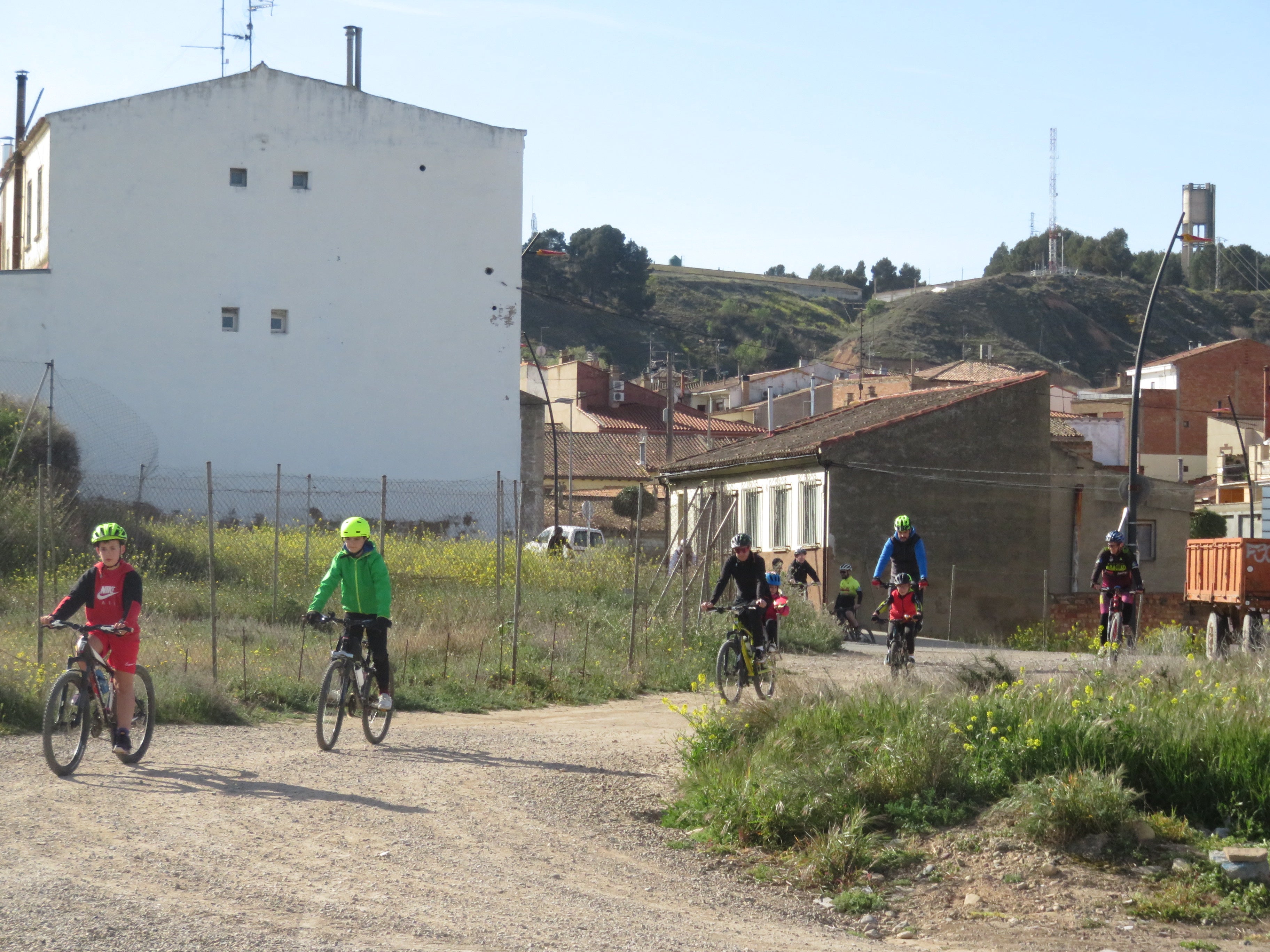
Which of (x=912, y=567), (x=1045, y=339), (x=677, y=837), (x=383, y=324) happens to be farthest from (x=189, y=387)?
(x=1045, y=339)

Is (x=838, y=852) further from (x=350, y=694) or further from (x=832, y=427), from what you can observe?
(x=832, y=427)

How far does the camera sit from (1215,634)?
2064 cm

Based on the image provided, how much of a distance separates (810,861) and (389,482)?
30.4m

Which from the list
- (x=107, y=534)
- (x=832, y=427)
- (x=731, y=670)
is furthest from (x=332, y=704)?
(x=832, y=427)

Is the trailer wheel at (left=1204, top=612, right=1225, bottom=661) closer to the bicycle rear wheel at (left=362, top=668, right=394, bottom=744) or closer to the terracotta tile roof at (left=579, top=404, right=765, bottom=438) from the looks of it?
the bicycle rear wheel at (left=362, top=668, right=394, bottom=744)

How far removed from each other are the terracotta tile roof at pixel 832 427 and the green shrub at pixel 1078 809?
2221cm

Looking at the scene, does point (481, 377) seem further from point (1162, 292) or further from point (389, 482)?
point (1162, 292)

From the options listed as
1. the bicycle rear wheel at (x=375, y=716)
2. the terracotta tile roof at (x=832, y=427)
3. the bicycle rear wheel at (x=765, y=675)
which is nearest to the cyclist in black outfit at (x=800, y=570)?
the terracotta tile roof at (x=832, y=427)

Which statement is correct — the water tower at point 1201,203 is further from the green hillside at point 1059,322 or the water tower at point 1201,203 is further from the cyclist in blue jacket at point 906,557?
the cyclist in blue jacket at point 906,557

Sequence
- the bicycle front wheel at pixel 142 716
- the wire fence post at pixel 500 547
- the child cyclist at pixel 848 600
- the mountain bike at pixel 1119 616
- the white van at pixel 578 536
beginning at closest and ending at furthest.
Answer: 1. the bicycle front wheel at pixel 142 716
2. the wire fence post at pixel 500 547
3. the mountain bike at pixel 1119 616
4. the child cyclist at pixel 848 600
5. the white van at pixel 578 536

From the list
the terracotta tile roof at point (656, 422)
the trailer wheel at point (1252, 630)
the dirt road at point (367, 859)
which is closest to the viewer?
the dirt road at point (367, 859)

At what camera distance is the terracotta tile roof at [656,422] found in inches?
2584

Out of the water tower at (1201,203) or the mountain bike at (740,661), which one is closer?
the mountain bike at (740,661)

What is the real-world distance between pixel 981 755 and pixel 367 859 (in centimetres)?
373
